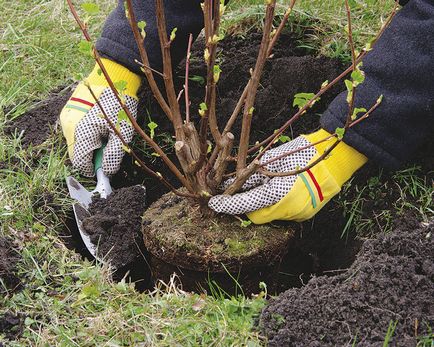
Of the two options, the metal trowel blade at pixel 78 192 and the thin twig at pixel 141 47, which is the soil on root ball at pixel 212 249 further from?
the thin twig at pixel 141 47

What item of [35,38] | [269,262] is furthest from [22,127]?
[269,262]

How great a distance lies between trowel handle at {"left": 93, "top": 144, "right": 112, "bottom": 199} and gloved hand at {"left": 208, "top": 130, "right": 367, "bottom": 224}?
56 centimetres

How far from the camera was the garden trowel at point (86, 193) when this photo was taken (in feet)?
8.39

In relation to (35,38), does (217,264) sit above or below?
below

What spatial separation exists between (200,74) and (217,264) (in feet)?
3.43

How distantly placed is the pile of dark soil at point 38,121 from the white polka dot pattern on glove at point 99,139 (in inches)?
10.8

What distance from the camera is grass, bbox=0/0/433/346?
1972mm

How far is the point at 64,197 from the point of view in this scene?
8.69 feet

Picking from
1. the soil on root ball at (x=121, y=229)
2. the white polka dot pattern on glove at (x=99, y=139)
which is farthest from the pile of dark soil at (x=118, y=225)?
the white polka dot pattern on glove at (x=99, y=139)

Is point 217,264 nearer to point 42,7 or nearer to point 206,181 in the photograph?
point 206,181

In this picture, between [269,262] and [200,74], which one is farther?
[200,74]

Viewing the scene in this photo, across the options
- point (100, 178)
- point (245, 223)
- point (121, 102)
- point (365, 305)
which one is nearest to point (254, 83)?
point (121, 102)

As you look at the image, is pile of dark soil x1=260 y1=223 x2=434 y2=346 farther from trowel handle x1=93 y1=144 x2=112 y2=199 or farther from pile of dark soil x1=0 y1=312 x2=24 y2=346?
trowel handle x1=93 y1=144 x2=112 y2=199

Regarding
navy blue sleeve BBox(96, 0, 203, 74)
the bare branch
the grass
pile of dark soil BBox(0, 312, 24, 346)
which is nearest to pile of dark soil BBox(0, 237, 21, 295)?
the grass
